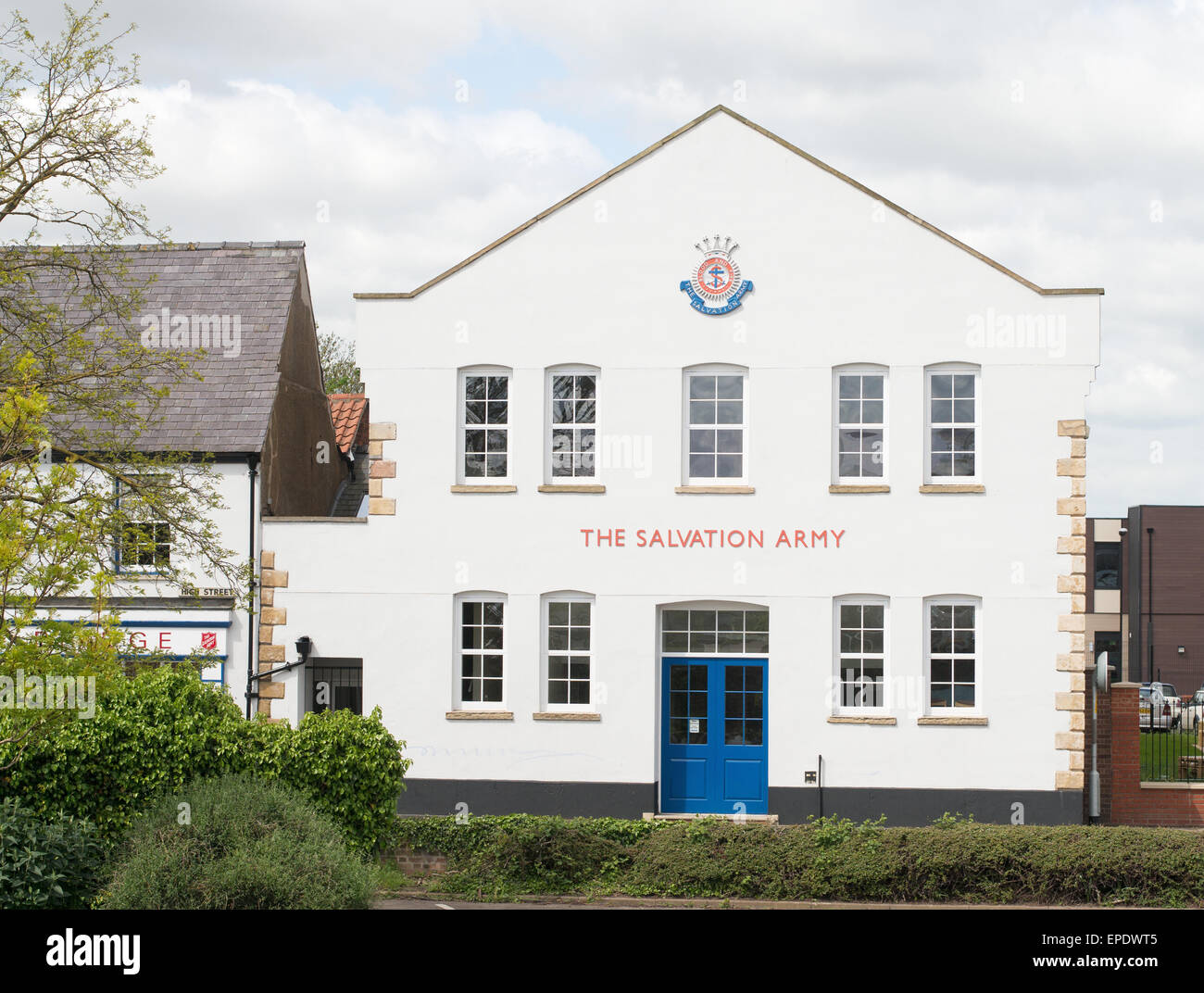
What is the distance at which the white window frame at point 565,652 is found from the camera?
21172 millimetres

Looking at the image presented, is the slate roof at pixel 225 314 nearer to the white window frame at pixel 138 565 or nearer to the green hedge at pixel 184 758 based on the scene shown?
the white window frame at pixel 138 565

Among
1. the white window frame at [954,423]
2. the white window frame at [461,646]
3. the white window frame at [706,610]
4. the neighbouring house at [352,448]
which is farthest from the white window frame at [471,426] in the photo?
the white window frame at [954,423]

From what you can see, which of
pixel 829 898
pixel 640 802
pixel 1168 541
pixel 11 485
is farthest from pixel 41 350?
pixel 1168 541

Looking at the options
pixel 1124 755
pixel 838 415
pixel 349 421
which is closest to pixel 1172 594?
pixel 1124 755

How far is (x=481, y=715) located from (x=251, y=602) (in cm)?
419

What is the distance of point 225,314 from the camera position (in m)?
24.4

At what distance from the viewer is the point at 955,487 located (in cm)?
2075

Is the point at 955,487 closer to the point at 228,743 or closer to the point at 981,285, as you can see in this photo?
the point at 981,285

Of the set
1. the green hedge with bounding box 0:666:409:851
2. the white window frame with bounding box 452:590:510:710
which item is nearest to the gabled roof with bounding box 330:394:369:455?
the white window frame with bounding box 452:590:510:710

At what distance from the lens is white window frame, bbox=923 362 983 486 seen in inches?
824

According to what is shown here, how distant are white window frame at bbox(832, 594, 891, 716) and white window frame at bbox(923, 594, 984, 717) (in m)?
0.58

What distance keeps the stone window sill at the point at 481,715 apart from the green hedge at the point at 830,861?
12.4 feet

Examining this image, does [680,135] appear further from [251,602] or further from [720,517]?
[251,602]

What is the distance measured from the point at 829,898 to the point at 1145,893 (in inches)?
152
